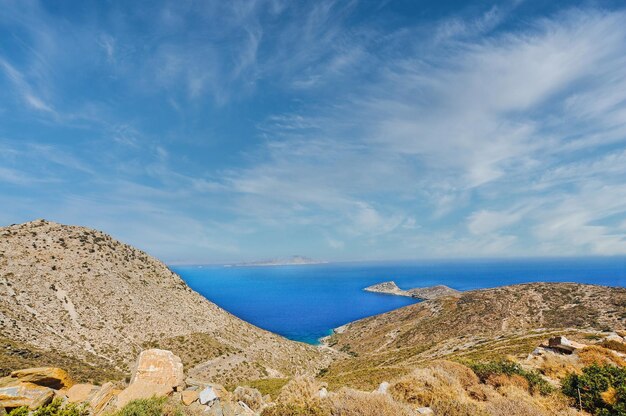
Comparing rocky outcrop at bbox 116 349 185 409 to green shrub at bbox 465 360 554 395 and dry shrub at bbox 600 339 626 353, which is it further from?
dry shrub at bbox 600 339 626 353

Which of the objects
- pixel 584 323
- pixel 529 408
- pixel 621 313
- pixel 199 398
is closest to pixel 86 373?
pixel 199 398

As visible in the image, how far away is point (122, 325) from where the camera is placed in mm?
53250

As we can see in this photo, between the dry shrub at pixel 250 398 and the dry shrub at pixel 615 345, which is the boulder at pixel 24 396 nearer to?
the dry shrub at pixel 250 398

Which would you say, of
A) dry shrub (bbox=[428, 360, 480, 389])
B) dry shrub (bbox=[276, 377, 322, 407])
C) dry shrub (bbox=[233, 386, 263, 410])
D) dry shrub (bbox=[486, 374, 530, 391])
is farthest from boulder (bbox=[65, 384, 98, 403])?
dry shrub (bbox=[486, 374, 530, 391])

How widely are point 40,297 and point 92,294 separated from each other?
7.46 meters

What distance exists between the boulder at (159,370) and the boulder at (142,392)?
1208 mm

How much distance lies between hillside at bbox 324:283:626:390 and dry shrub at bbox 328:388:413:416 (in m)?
47.1

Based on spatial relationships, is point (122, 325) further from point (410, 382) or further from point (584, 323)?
point (584, 323)

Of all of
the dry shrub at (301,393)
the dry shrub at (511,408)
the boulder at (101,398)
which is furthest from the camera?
the boulder at (101,398)

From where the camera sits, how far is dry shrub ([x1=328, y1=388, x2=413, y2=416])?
1046 centimetres

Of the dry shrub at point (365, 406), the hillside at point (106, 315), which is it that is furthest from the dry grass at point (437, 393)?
the hillside at point (106, 315)

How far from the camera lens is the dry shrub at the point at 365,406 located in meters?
Result: 10.5

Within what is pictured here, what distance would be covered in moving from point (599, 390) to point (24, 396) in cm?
2571

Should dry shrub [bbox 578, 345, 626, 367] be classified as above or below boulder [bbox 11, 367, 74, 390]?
above
